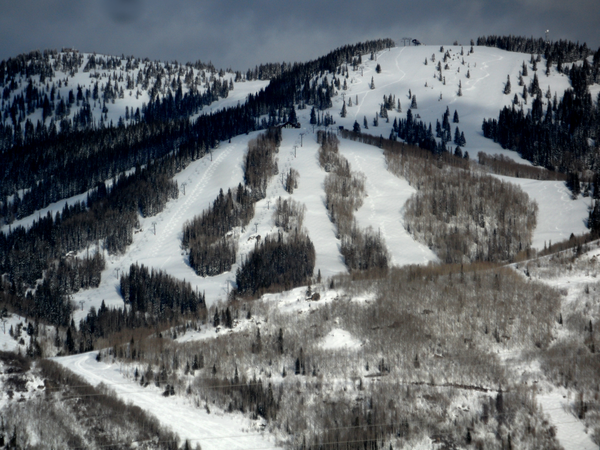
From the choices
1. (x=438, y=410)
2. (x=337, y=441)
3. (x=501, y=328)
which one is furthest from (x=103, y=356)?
(x=501, y=328)

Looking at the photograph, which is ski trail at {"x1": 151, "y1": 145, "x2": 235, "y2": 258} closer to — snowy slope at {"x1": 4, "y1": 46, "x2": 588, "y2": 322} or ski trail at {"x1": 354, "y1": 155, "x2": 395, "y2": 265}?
snowy slope at {"x1": 4, "y1": 46, "x2": 588, "y2": 322}

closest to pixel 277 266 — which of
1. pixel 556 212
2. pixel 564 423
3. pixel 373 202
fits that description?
pixel 373 202

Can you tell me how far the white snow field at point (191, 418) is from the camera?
57812 mm

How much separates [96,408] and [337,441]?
84.9 feet

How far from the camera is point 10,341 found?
293 feet

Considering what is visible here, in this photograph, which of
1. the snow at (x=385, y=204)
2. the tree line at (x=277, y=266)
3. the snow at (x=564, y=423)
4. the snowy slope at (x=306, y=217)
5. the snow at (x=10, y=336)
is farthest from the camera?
the snow at (x=385, y=204)

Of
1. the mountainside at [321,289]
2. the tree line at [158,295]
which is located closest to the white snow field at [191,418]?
the mountainside at [321,289]

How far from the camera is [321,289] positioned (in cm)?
9788

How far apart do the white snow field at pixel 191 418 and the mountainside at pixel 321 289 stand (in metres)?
0.31

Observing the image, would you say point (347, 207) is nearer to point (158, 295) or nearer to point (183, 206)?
point (183, 206)

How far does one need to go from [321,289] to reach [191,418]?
40.7m

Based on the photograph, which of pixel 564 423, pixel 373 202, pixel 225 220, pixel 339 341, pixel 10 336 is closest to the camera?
pixel 564 423

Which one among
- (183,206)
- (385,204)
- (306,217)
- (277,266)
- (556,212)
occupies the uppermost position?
(385,204)

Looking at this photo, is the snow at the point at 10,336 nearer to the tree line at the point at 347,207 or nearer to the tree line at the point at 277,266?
the tree line at the point at 277,266
